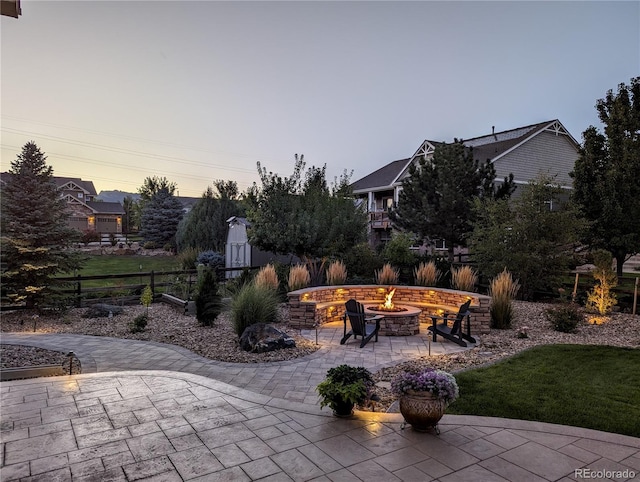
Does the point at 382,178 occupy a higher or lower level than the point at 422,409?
higher

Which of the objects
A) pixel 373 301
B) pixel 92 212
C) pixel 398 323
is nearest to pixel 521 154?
pixel 373 301

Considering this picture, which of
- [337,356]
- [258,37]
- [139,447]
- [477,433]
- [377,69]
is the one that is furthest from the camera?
[377,69]

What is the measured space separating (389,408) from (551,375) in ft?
8.97

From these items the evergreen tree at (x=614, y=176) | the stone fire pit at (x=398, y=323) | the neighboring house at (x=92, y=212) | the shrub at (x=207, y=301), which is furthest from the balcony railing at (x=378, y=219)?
the neighboring house at (x=92, y=212)

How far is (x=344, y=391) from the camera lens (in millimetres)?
3820

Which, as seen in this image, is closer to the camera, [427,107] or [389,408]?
[389,408]

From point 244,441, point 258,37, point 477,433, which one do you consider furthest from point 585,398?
point 258,37

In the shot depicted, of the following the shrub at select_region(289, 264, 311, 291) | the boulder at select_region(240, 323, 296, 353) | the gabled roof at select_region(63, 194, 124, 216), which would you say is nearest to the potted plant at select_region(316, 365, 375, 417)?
the boulder at select_region(240, 323, 296, 353)

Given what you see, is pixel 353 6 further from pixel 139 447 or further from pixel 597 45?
pixel 139 447

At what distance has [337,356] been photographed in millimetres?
6570

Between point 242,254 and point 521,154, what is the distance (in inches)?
625

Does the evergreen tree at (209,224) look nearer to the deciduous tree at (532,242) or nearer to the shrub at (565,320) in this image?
the deciduous tree at (532,242)

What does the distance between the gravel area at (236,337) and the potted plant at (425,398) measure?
92cm

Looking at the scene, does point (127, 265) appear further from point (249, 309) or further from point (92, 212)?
point (92, 212)
